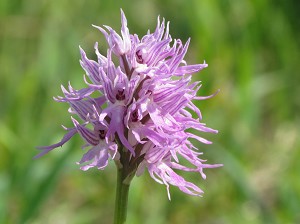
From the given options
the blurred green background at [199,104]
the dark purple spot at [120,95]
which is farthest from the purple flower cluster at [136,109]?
the blurred green background at [199,104]

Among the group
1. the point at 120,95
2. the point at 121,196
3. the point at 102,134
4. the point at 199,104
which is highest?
the point at 199,104

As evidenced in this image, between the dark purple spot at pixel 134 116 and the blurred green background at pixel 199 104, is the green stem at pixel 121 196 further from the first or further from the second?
the blurred green background at pixel 199 104

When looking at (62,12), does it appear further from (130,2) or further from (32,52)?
(130,2)

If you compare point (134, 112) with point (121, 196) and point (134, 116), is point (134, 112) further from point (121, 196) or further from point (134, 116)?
point (121, 196)

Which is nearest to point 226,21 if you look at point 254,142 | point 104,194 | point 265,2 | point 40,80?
point 265,2

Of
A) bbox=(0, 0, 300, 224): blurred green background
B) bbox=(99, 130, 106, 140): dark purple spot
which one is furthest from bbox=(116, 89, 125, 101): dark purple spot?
bbox=(0, 0, 300, 224): blurred green background

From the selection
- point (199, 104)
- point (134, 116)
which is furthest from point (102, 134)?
point (199, 104)
